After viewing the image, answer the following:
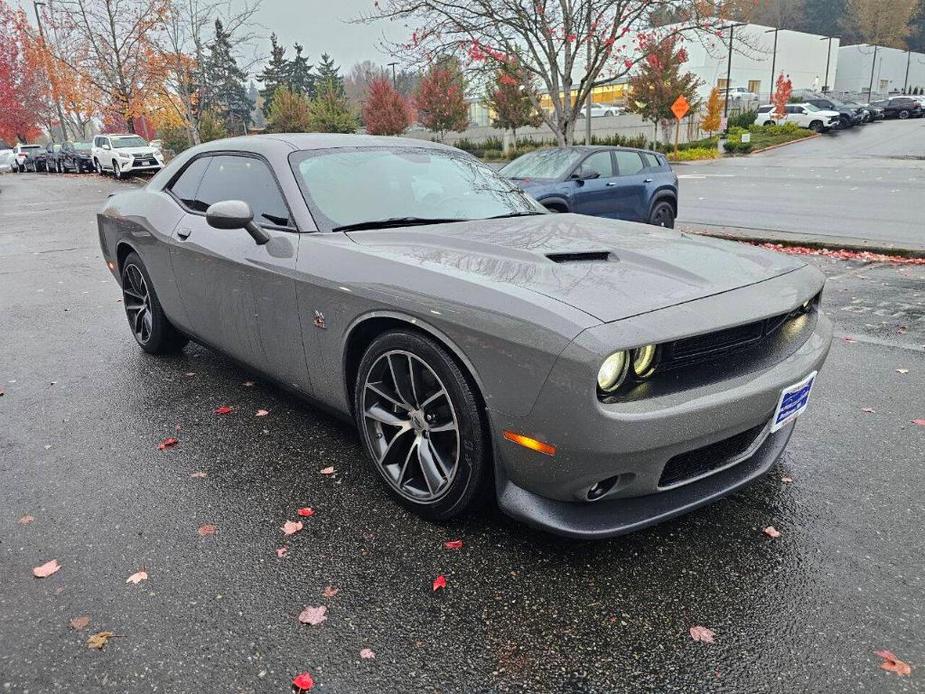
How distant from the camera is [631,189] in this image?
10273 millimetres

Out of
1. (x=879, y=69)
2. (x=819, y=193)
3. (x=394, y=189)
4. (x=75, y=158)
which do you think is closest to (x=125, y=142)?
(x=75, y=158)

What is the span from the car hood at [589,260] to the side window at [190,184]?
1.65 m

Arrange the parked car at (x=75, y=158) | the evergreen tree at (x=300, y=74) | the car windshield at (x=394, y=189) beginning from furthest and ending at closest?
the evergreen tree at (x=300, y=74) → the parked car at (x=75, y=158) → the car windshield at (x=394, y=189)

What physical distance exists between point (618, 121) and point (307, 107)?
21.4 meters

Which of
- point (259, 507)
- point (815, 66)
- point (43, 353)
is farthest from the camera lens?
point (815, 66)

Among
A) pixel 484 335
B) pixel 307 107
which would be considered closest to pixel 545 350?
pixel 484 335

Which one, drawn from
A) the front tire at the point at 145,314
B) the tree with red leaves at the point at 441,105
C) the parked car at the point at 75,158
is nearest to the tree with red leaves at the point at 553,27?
the front tire at the point at 145,314

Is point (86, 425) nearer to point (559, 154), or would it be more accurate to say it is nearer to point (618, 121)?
point (559, 154)

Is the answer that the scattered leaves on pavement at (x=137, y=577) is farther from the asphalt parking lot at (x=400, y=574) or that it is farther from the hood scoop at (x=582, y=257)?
the hood scoop at (x=582, y=257)

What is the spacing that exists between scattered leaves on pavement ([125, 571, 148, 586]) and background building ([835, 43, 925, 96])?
97398 millimetres

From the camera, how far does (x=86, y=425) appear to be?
3863 millimetres

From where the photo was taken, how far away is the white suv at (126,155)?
83.3 ft

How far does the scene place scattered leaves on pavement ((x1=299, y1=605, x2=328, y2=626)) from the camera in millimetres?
2232

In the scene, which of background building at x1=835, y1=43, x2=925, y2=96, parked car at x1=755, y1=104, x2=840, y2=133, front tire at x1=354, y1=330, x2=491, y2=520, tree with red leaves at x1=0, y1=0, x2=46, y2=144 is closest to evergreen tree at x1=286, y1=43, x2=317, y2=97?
tree with red leaves at x1=0, y1=0, x2=46, y2=144
